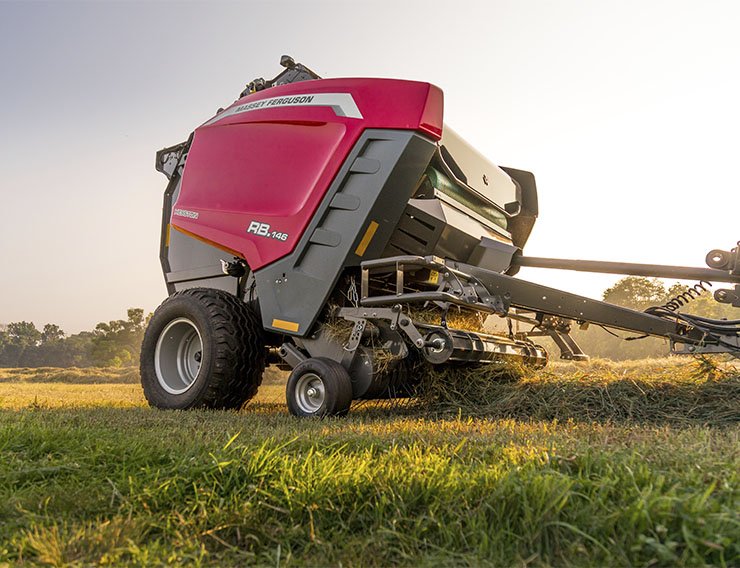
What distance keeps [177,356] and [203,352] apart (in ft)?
2.60

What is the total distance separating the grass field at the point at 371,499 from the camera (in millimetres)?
1766

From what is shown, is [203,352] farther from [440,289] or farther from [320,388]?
[440,289]

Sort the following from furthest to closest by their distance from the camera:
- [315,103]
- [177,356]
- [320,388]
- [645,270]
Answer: [177,356] → [315,103] → [645,270] → [320,388]

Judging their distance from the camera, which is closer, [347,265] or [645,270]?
[347,265]

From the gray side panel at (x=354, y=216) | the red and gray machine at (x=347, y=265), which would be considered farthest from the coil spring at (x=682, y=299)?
the gray side panel at (x=354, y=216)

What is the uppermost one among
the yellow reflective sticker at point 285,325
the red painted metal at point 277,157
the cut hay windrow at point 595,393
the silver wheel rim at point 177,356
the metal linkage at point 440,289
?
the red painted metal at point 277,157

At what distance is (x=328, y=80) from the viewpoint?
214 inches

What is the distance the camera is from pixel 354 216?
194 inches

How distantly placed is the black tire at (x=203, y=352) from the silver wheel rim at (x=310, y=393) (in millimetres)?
715

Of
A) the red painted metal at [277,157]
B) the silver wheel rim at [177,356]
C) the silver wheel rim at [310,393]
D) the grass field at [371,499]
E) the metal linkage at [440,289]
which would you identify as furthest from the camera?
the silver wheel rim at [177,356]

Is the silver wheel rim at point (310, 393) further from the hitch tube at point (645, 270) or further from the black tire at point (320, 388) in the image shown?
the hitch tube at point (645, 270)

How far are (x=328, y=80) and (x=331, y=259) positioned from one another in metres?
1.62

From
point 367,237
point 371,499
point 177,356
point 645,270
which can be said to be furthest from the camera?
point 177,356

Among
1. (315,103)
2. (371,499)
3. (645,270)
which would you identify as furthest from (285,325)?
(371,499)
